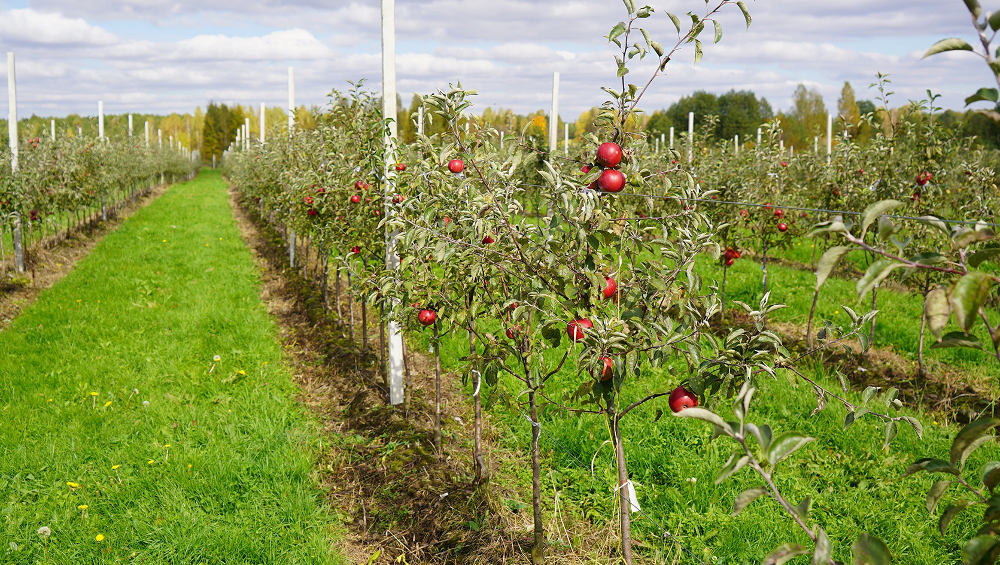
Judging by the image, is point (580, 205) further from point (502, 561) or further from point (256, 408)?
point (256, 408)

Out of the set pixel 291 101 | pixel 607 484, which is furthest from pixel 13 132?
pixel 607 484

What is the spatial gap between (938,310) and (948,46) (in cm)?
39

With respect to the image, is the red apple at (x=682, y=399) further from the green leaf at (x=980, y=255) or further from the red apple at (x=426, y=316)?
the red apple at (x=426, y=316)

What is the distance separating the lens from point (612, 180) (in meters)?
1.95

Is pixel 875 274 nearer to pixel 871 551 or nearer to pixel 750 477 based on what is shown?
pixel 871 551

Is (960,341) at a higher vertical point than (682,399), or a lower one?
higher

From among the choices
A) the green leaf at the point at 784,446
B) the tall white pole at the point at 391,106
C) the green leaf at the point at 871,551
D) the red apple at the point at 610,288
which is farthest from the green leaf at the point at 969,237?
the tall white pole at the point at 391,106

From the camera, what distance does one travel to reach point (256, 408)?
4.77m

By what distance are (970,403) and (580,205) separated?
4.25 meters

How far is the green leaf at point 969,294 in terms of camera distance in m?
0.91

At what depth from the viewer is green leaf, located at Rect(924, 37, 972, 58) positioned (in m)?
0.97

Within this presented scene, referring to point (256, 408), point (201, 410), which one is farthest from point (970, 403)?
point (201, 410)

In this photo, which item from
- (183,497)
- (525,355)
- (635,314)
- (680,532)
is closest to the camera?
(635,314)

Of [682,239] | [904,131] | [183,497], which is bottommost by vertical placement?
[183,497]
